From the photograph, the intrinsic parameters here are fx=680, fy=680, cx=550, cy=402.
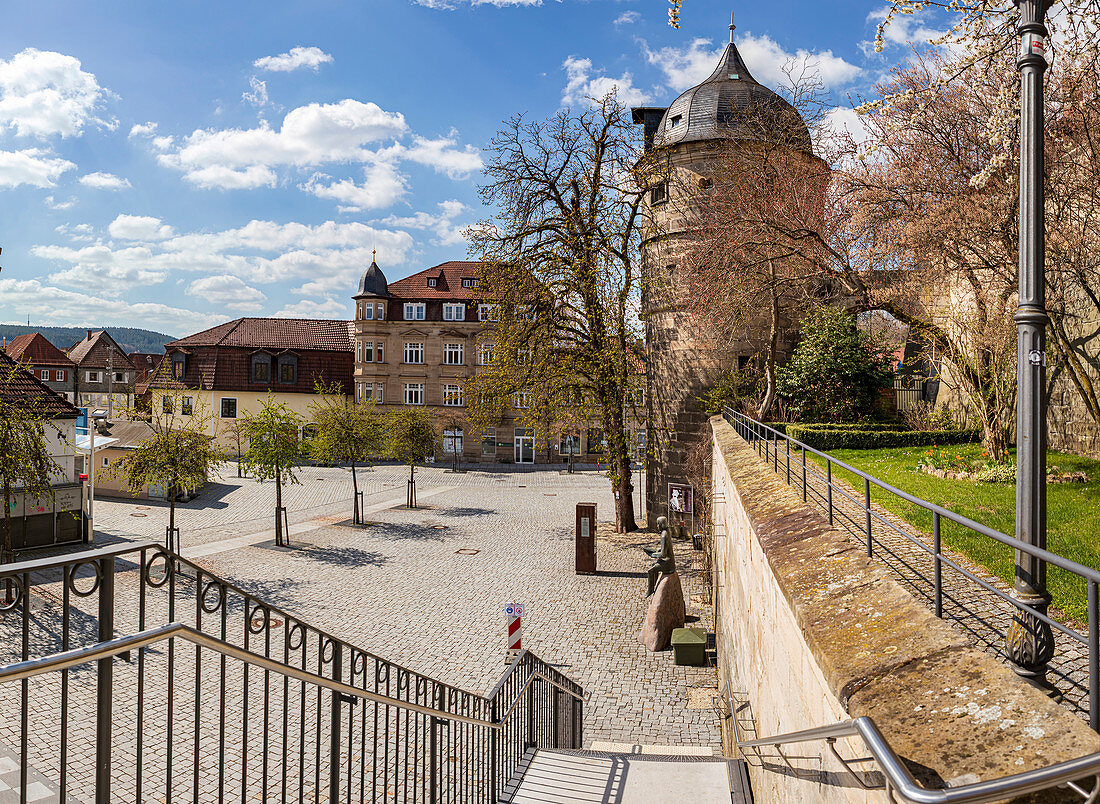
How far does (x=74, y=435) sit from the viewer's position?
19234mm

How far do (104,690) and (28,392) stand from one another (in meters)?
19.9

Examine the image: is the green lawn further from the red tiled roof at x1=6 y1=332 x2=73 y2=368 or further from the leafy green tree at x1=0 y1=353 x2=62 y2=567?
the red tiled roof at x1=6 y1=332 x2=73 y2=368

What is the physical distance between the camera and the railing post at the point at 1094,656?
87.4 inches

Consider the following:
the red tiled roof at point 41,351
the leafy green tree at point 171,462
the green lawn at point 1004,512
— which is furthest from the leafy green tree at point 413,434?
the red tiled roof at point 41,351

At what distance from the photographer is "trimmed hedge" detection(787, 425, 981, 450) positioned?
16203mm

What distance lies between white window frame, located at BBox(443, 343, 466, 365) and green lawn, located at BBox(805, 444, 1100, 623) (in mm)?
35768

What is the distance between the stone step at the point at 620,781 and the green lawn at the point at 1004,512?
3178 mm

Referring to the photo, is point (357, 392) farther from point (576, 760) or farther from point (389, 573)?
point (576, 760)

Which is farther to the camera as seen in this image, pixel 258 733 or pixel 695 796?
pixel 258 733

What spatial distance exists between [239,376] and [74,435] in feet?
96.3

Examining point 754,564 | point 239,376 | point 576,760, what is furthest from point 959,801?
point 239,376

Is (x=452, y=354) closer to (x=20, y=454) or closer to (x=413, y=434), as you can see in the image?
(x=413, y=434)

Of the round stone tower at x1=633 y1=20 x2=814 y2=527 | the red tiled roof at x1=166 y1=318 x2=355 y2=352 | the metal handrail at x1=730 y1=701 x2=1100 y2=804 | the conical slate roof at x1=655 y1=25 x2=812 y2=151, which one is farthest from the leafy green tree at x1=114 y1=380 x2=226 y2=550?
the red tiled roof at x1=166 y1=318 x2=355 y2=352

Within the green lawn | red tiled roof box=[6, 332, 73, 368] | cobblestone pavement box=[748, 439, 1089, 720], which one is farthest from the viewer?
red tiled roof box=[6, 332, 73, 368]
